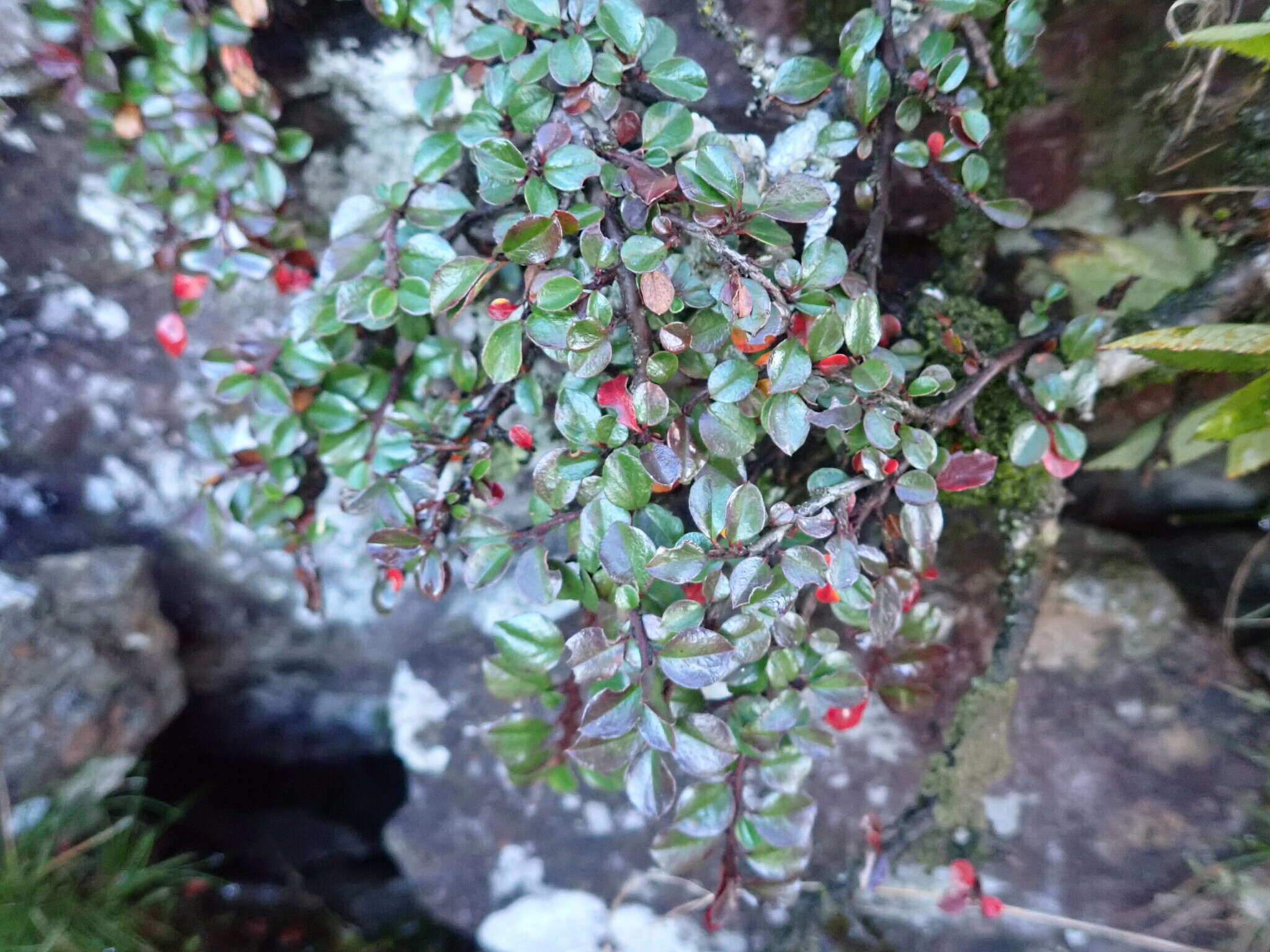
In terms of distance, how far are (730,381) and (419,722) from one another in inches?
40.8

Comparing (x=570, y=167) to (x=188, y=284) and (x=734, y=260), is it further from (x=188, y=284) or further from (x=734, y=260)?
(x=188, y=284)

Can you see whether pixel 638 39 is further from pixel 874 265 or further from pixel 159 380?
pixel 159 380

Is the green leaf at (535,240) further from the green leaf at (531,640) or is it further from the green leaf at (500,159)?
the green leaf at (531,640)

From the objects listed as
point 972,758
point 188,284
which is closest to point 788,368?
point 972,758

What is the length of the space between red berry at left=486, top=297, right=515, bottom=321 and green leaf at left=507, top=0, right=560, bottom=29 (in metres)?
0.29

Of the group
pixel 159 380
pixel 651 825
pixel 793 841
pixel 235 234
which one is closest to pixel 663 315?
pixel 793 841

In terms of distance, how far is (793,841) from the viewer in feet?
2.90

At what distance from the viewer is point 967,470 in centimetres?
Answer: 81

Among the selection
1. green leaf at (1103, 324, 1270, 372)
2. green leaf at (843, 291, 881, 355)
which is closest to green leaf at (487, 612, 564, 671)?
green leaf at (843, 291, 881, 355)

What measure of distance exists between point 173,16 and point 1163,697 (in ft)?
5.86

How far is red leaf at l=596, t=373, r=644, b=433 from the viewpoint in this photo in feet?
2.41

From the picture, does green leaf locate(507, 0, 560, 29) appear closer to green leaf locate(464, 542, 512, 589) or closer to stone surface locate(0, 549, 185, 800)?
green leaf locate(464, 542, 512, 589)

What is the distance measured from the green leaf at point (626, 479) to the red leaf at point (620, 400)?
0.09 feet

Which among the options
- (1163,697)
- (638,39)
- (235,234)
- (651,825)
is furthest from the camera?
(651,825)
